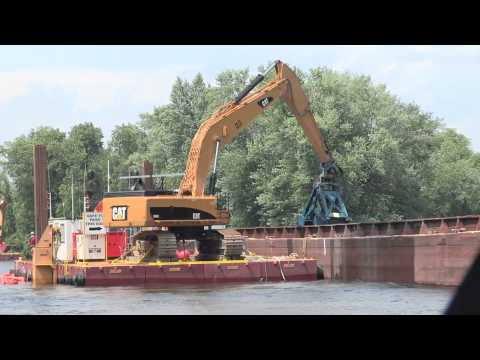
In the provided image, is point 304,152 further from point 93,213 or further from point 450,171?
point 93,213

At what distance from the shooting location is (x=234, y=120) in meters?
46.8

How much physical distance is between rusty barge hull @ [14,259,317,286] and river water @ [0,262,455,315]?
58 centimetres

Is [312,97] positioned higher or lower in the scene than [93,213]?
higher

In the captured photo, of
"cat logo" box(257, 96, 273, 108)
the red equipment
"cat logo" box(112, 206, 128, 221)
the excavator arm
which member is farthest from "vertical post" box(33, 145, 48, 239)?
"cat logo" box(257, 96, 273, 108)

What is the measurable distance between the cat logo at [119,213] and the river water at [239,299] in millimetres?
3296

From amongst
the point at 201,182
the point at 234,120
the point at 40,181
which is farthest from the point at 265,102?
the point at 40,181

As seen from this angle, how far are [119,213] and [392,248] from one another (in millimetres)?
12154

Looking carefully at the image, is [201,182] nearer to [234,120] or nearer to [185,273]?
[234,120]

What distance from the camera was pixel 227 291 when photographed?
37156mm

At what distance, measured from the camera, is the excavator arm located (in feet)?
147

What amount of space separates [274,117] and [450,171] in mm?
19570
